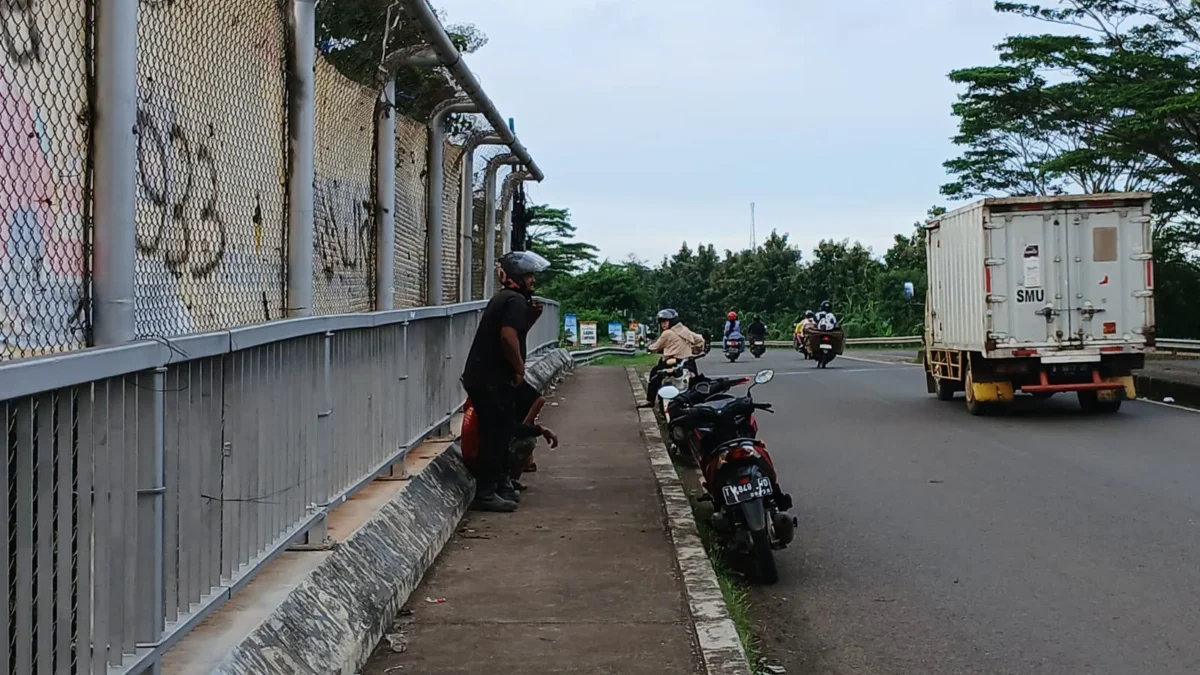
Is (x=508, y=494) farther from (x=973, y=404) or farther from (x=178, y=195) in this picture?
(x=973, y=404)

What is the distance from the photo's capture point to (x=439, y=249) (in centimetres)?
921

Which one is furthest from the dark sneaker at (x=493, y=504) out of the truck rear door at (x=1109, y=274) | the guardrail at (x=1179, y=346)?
the guardrail at (x=1179, y=346)

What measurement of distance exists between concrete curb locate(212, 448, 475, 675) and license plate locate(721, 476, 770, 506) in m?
1.59

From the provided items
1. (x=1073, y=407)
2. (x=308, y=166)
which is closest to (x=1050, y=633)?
(x=308, y=166)

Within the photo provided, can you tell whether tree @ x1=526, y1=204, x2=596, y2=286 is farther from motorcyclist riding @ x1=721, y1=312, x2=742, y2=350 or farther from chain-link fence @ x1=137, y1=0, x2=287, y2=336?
chain-link fence @ x1=137, y1=0, x2=287, y2=336

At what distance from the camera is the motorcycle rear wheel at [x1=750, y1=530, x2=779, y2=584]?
6.62m

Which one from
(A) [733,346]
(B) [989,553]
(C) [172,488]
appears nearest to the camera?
(C) [172,488]

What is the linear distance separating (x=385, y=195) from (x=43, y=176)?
401cm

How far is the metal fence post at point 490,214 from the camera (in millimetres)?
12477

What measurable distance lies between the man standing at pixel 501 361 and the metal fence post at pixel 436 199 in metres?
1.36

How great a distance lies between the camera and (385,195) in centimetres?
Answer: 719

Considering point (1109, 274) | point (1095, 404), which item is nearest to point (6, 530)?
point (1109, 274)

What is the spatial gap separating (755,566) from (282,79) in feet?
11.6

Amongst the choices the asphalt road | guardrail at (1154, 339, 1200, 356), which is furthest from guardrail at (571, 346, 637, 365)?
the asphalt road
